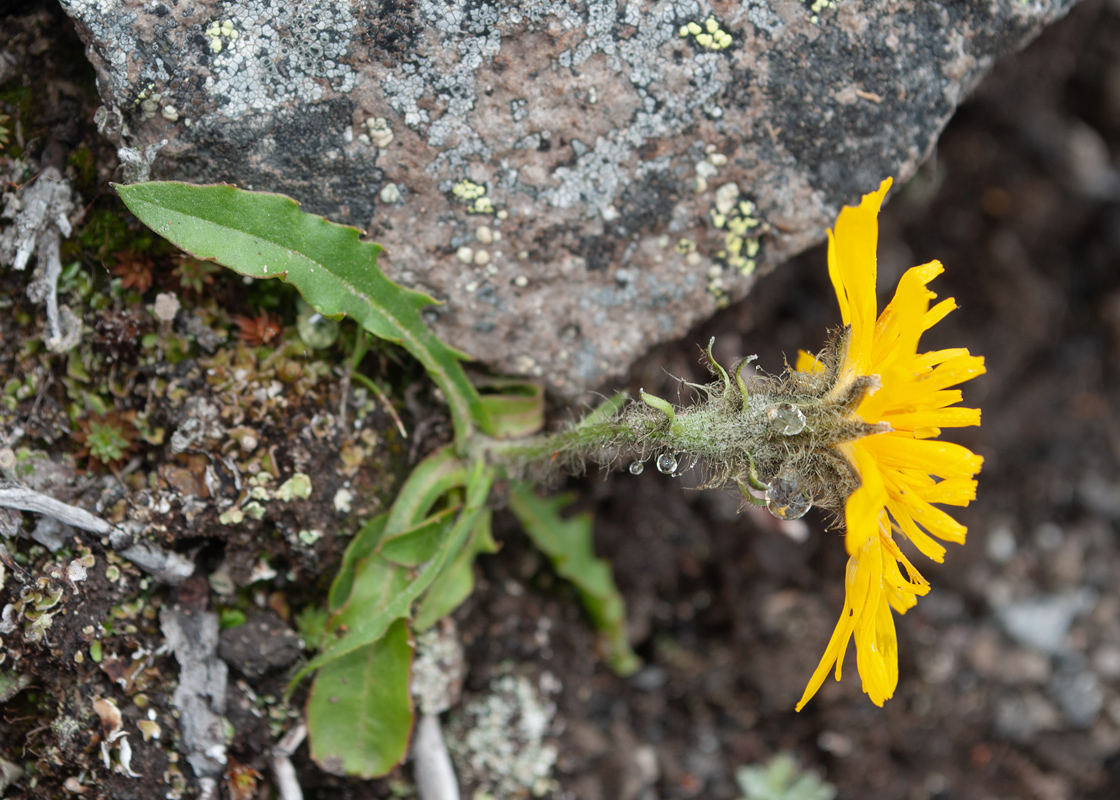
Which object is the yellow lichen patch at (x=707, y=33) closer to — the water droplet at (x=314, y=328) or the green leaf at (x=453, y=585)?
the water droplet at (x=314, y=328)

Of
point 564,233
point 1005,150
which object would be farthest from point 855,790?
point 1005,150

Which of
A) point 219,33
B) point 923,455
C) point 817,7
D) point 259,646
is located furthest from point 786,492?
point 219,33

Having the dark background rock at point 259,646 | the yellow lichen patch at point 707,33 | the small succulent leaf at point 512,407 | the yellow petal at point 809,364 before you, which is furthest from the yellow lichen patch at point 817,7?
the dark background rock at point 259,646

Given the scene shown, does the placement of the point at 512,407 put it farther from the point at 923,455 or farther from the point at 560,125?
the point at 923,455

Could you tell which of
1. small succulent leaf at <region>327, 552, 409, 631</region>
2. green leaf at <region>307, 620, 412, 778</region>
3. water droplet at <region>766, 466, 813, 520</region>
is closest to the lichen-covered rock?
small succulent leaf at <region>327, 552, 409, 631</region>

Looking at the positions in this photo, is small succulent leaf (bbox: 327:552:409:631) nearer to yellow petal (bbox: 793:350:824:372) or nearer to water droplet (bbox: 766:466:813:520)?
water droplet (bbox: 766:466:813:520)
